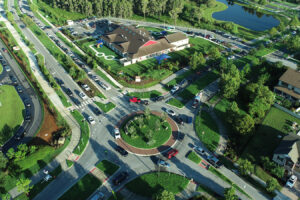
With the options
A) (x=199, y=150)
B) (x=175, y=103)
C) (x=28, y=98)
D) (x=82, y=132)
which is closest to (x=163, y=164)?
(x=199, y=150)

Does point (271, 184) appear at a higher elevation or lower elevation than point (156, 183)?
higher

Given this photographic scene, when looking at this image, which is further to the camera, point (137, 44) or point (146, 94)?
point (137, 44)

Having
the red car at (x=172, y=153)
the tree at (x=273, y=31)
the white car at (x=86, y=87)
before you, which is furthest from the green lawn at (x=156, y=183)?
the tree at (x=273, y=31)

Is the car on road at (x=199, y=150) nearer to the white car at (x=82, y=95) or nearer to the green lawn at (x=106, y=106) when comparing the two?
the green lawn at (x=106, y=106)

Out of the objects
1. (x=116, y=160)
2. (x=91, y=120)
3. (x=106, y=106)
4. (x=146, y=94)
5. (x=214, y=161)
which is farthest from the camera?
(x=146, y=94)

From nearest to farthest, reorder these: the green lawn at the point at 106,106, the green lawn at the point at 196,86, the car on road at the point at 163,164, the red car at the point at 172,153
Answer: the car on road at the point at 163,164
the red car at the point at 172,153
the green lawn at the point at 106,106
the green lawn at the point at 196,86

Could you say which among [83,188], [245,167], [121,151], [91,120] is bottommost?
[83,188]

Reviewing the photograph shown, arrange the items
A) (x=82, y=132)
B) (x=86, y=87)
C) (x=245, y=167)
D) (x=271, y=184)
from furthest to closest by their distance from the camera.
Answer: (x=86, y=87)
(x=82, y=132)
(x=245, y=167)
(x=271, y=184)

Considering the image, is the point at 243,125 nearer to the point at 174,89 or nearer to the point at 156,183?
the point at 156,183
